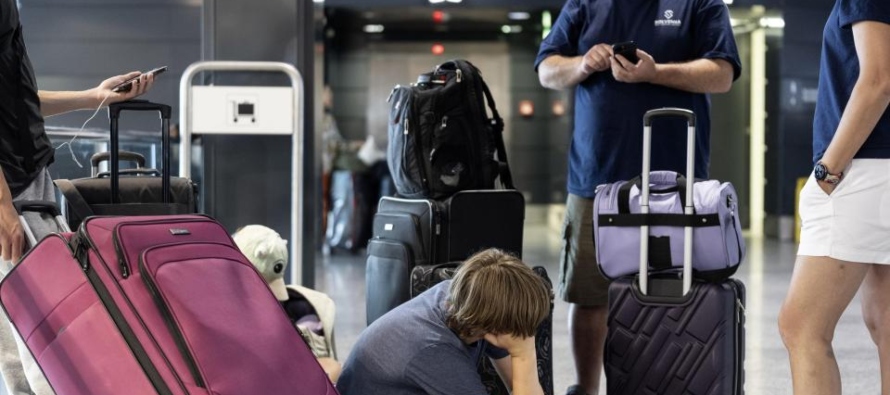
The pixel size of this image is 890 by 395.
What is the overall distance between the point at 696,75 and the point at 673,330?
832 millimetres

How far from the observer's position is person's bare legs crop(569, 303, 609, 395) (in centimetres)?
353

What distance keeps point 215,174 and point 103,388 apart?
8.17ft

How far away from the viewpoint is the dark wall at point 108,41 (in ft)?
15.1

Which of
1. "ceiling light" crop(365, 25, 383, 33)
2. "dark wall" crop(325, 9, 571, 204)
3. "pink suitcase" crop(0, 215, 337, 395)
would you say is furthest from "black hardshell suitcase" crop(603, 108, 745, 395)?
"ceiling light" crop(365, 25, 383, 33)

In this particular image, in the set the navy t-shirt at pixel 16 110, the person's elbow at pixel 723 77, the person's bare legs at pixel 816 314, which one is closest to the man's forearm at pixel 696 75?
the person's elbow at pixel 723 77

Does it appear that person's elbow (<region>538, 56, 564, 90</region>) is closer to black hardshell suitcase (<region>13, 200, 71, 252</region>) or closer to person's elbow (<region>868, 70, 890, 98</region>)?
person's elbow (<region>868, 70, 890, 98</region>)

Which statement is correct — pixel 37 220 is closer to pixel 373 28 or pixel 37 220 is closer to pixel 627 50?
pixel 627 50

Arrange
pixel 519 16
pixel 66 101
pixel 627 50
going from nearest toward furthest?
1. pixel 66 101
2. pixel 627 50
3. pixel 519 16

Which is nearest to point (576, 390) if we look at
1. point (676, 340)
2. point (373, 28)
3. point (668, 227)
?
point (676, 340)

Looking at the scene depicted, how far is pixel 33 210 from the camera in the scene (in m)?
2.52

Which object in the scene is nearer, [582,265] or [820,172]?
[820,172]

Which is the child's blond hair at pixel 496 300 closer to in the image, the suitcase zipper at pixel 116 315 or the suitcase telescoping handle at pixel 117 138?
the suitcase zipper at pixel 116 315

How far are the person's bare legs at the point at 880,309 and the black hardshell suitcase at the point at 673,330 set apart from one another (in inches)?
12.1

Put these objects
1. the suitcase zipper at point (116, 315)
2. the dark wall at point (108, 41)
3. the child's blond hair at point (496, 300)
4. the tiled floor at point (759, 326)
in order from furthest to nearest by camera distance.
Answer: the dark wall at point (108, 41) < the tiled floor at point (759, 326) < the child's blond hair at point (496, 300) < the suitcase zipper at point (116, 315)
